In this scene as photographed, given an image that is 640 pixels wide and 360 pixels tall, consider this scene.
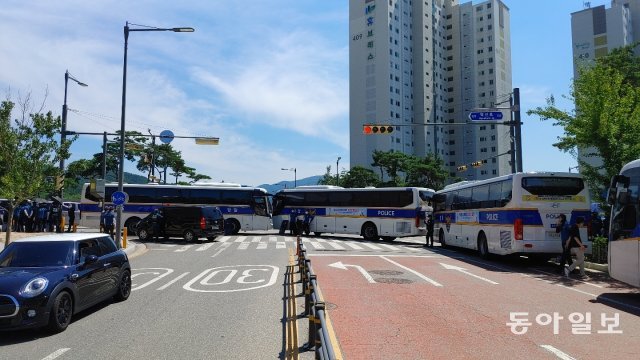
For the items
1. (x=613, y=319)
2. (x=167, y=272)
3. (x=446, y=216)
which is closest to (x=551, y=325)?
(x=613, y=319)

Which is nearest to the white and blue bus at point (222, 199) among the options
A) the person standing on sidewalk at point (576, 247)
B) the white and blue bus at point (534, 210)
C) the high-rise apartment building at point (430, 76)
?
the white and blue bus at point (534, 210)

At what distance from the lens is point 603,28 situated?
115 meters

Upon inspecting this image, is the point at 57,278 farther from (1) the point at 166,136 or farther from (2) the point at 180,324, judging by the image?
(1) the point at 166,136

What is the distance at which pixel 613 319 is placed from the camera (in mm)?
8555

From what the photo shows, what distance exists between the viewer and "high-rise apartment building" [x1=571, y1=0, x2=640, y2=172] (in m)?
113

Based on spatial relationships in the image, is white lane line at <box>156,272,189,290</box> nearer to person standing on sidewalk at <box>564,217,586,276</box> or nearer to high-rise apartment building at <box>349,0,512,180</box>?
person standing on sidewalk at <box>564,217,586,276</box>

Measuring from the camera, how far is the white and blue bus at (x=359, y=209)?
94.4 feet

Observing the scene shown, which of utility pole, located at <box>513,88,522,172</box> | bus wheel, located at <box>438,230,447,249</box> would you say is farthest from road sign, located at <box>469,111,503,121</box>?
bus wheel, located at <box>438,230,447,249</box>

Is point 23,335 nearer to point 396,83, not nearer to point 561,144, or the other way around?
point 561,144

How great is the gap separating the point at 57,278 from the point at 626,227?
11.9 m

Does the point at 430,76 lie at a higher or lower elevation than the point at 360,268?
higher

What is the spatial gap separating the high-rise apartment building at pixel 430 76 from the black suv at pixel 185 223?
8792 centimetres

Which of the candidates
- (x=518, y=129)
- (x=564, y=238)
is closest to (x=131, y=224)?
(x=518, y=129)

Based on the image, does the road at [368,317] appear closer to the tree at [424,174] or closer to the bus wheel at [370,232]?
the bus wheel at [370,232]
